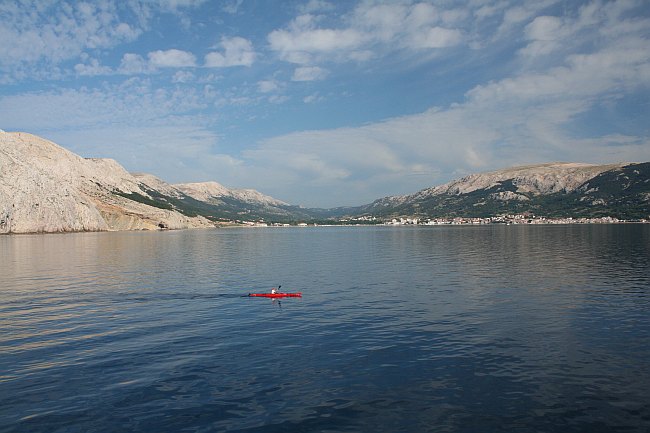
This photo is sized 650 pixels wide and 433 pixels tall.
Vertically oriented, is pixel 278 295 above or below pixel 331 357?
above

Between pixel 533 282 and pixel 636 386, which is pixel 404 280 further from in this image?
pixel 636 386

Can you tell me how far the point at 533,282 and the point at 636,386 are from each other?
123 ft

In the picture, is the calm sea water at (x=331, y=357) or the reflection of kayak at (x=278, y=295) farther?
the reflection of kayak at (x=278, y=295)

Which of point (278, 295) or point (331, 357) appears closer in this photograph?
point (331, 357)

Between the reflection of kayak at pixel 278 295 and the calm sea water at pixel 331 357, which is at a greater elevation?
the reflection of kayak at pixel 278 295

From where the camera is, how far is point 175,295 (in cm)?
5350

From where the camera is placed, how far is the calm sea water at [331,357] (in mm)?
20766

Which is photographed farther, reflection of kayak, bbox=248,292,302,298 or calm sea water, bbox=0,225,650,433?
reflection of kayak, bbox=248,292,302,298

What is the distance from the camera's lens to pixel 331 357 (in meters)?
29.4

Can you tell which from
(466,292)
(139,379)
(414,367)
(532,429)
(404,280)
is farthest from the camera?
(404,280)

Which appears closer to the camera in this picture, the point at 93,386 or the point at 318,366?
the point at 93,386

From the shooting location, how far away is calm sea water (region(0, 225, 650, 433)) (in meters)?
20.8

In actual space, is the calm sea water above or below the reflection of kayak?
below

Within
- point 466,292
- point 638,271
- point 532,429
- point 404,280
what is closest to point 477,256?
point 638,271
